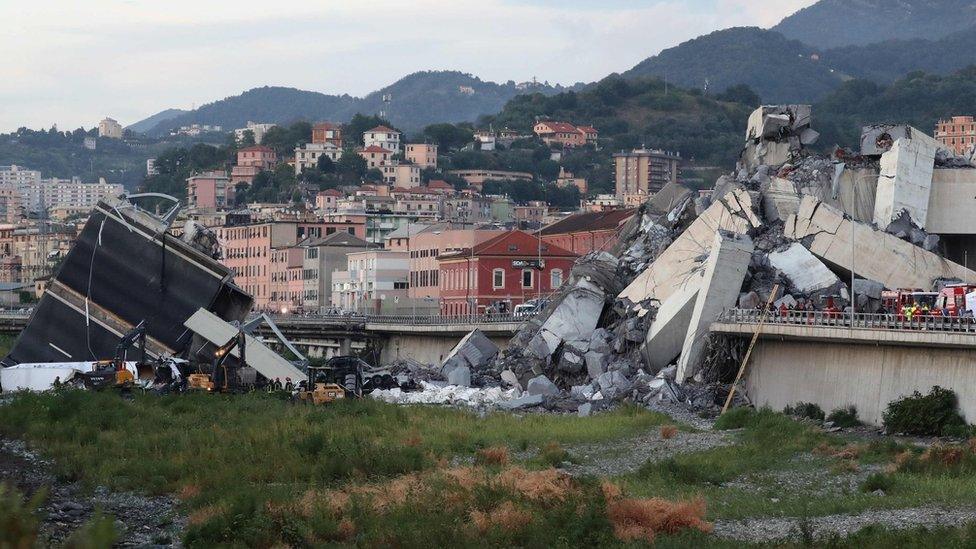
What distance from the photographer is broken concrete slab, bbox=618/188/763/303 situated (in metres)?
65.2

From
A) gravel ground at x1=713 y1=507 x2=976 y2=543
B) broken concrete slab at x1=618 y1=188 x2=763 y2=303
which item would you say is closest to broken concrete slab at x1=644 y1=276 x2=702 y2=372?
broken concrete slab at x1=618 y1=188 x2=763 y2=303

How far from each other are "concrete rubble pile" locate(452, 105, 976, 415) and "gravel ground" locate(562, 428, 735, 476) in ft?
27.1

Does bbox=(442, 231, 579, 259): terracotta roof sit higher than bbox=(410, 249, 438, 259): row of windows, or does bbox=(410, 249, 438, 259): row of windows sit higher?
bbox=(442, 231, 579, 259): terracotta roof

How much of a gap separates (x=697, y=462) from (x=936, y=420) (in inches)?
390

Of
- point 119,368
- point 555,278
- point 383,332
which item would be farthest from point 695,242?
point 555,278

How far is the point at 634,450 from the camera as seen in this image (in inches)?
1750

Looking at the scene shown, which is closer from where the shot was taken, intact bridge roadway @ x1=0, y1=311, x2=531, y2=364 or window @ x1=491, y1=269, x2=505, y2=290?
intact bridge roadway @ x1=0, y1=311, x2=531, y2=364

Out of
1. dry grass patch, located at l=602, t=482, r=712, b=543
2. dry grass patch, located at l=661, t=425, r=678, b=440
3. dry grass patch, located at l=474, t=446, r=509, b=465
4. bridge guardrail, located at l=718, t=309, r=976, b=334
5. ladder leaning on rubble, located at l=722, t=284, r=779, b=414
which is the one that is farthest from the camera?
ladder leaning on rubble, located at l=722, t=284, r=779, b=414

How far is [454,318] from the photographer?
85.2 meters

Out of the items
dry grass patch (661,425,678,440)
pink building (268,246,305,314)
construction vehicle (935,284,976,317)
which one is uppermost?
construction vehicle (935,284,976,317)

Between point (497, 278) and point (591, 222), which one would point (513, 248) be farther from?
point (591, 222)

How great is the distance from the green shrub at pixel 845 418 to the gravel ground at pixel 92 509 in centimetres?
2089

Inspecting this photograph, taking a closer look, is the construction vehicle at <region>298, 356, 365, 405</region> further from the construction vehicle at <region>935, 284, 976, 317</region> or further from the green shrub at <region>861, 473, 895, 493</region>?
the green shrub at <region>861, 473, 895, 493</region>

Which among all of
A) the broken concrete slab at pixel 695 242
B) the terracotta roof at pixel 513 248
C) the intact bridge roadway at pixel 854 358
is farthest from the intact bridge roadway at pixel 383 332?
the intact bridge roadway at pixel 854 358
